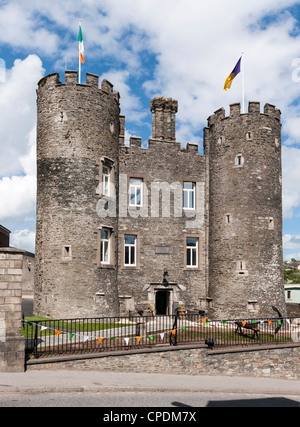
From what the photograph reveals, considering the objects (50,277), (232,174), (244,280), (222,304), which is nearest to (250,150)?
(232,174)

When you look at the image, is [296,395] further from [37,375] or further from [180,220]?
[180,220]

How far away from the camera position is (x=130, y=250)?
82.2ft

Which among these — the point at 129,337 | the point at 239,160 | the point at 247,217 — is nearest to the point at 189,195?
the point at 239,160

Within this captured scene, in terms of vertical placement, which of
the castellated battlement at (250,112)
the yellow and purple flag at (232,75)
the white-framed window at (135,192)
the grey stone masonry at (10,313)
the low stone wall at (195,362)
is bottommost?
the low stone wall at (195,362)

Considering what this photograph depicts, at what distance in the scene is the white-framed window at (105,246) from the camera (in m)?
23.1

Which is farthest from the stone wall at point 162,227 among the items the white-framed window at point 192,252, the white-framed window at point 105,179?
the white-framed window at point 105,179

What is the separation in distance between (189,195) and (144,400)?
17.6 m

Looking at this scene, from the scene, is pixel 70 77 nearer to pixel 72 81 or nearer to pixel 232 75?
pixel 72 81

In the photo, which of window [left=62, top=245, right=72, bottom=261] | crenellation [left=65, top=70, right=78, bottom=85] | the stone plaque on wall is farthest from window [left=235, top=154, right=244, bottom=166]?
window [left=62, top=245, right=72, bottom=261]

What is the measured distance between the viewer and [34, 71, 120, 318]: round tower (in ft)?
70.8

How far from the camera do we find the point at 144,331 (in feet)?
54.3

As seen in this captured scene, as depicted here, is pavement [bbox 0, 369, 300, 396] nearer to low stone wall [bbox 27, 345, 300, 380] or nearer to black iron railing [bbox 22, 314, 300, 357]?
low stone wall [bbox 27, 345, 300, 380]

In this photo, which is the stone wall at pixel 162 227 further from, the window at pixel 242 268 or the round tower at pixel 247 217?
the window at pixel 242 268

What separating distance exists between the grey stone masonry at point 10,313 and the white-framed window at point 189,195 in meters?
15.7
